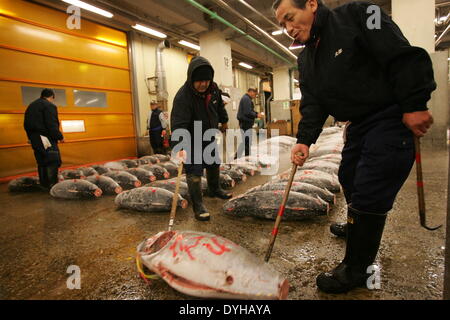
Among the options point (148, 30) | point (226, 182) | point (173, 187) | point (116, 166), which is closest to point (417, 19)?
point (226, 182)

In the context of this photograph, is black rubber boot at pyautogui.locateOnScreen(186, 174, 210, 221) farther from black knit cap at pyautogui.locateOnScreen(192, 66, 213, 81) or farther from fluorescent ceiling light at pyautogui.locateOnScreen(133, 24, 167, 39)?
fluorescent ceiling light at pyautogui.locateOnScreen(133, 24, 167, 39)

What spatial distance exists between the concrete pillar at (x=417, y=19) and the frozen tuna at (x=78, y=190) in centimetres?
896

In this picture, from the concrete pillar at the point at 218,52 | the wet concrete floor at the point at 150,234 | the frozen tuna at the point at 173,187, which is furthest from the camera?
the concrete pillar at the point at 218,52

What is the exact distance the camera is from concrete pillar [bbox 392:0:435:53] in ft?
23.9

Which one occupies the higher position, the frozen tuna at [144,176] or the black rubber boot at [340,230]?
the frozen tuna at [144,176]

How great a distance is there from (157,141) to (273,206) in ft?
21.1

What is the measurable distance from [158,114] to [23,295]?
690 cm

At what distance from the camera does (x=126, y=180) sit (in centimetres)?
484

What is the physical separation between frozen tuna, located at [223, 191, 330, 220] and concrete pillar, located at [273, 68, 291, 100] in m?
15.5

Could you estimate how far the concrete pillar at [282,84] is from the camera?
17406mm

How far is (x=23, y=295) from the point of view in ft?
5.98

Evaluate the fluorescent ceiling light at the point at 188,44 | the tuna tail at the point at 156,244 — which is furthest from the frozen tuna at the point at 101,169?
the fluorescent ceiling light at the point at 188,44

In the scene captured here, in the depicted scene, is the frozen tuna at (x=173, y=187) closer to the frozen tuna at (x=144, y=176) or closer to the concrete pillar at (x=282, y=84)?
the frozen tuna at (x=144, y=176)

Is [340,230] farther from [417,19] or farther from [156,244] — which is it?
[417,19]
